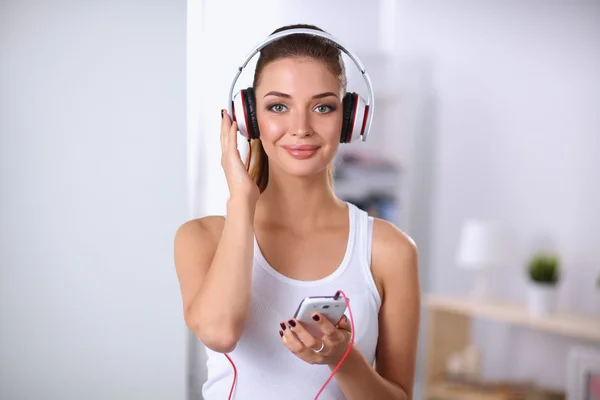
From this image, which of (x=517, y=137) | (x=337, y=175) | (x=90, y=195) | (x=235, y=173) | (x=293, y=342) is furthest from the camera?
(x=337, y=175)

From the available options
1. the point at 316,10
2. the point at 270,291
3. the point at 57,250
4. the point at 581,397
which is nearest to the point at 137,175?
the point at 57,250

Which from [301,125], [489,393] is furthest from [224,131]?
[489,393]

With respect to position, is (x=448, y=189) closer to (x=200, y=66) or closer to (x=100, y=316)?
(x=200, y=66)

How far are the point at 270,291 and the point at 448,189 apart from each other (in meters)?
2.49

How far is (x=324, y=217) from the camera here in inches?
46.9

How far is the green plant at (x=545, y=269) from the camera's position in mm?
2914

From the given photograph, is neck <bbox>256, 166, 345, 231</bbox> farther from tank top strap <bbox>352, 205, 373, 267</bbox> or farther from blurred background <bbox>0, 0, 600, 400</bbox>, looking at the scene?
blurred background <bbox>0, 0, 600, 400</bbox>

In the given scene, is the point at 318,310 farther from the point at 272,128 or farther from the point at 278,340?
the point at 272,128

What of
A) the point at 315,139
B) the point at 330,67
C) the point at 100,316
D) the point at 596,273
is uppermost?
the point at 330,67

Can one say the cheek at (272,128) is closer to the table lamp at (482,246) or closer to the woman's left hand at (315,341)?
the woman's left hand at (315,341)

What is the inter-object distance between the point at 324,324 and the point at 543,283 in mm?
2261

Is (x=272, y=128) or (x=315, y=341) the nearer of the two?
(x=315, y=341)

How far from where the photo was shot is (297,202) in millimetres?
1175

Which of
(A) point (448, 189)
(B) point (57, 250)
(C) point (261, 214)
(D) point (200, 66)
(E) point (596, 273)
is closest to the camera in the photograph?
(C) point (261, 214)
